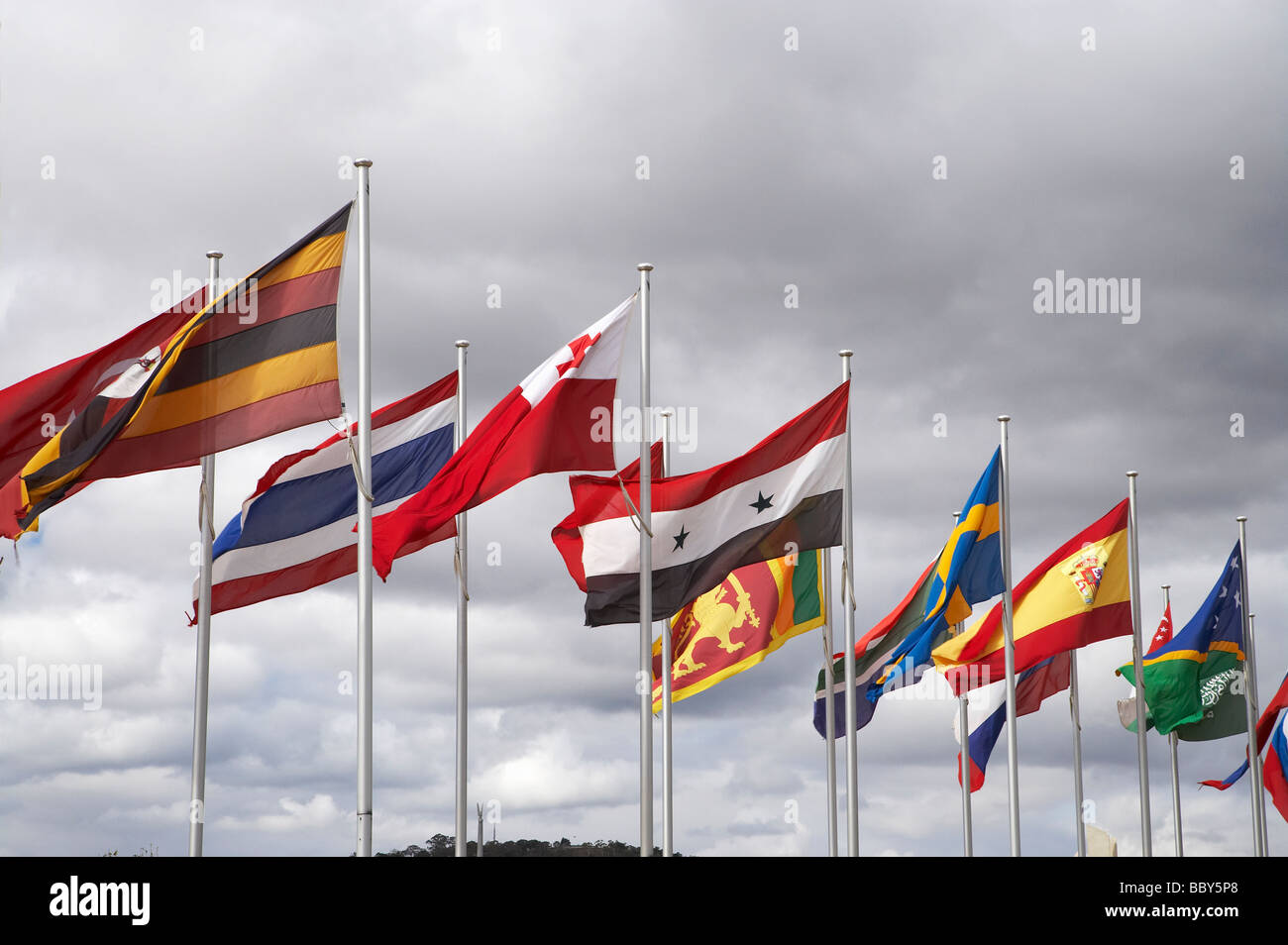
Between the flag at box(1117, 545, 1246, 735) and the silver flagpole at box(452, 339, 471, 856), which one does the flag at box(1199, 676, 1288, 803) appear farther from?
the silver flagpole at box(452, 339, 471, 856)

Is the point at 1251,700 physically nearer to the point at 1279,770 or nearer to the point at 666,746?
the point at 1279,770

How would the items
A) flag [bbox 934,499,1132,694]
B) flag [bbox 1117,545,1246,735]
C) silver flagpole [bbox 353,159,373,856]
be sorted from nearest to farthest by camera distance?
silver flagpole [bbox 353,159,373,856], flag [bbox 934,499,1132,694], flag [bbox 1117,545,1246,735]

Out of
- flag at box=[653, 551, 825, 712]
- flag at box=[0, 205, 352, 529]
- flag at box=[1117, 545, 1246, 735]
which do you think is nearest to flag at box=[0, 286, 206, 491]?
flag at box=[0, 205, 352, 529]

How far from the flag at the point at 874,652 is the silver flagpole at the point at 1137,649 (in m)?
4.66

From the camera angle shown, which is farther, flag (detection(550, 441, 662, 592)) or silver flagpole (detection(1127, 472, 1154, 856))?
silver flagpole (detection(1127, 472, 1154, 856))

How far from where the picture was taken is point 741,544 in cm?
2330

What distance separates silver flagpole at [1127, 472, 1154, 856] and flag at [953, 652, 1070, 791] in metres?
4.96

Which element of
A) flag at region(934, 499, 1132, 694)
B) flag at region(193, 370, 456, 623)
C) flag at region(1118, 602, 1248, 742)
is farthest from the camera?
flag at region(1118, 602, 1248, 742)

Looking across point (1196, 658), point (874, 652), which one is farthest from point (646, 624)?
point (1196, 658)

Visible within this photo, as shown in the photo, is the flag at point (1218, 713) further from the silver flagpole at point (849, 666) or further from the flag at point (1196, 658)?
the silver flagpole at point (849, 666)

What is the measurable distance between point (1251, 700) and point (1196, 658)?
12.4ft

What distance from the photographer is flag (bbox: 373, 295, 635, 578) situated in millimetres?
20641

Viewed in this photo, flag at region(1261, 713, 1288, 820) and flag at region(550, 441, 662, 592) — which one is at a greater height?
flag at region(550, 441, 662, 592)

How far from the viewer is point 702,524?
76.6ft
